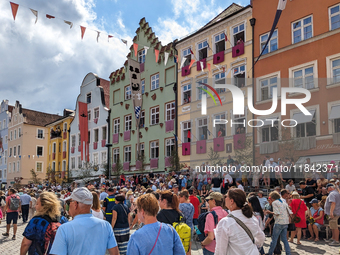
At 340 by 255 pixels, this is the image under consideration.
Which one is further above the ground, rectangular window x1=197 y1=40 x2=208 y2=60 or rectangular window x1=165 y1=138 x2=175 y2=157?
rectangular window x1=197 y1=40 x2=208 y2=60

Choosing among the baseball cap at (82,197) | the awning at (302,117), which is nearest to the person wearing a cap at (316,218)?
the awning at (302,117)

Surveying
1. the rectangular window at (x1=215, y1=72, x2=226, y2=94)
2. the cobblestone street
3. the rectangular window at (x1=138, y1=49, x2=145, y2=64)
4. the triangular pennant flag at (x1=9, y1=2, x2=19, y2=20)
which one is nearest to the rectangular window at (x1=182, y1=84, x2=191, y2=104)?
the rectangular window at (x1=215, y1=72, x2=226, y2=94)

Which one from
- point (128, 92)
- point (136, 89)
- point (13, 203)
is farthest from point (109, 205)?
point (128, 92)

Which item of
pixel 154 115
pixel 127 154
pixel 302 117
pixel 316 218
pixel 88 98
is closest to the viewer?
pixel 316 218

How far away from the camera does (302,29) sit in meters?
22.5

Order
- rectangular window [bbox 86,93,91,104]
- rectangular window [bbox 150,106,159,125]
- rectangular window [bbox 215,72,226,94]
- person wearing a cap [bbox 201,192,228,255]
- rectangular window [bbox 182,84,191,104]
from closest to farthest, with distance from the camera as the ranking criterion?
person wearing a cap [bbox 201,192,228,255], rectangular window [bbox 215,72,226,94], rectangular window [bbox 182,84,191,104], rectangular window [bbox 150,106,159,125], rectangular window [bbox 86,93,91,104]

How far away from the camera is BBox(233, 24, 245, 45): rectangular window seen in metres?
26.5

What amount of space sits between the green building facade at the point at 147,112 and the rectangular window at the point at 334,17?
44.4 feet

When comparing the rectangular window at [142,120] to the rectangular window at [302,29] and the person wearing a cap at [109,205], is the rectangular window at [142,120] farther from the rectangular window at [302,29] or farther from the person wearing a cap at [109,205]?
the person wearing a cap at [109,205]

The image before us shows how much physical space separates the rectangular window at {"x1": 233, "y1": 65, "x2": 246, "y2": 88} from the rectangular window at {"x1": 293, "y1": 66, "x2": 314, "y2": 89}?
4115 millimetres

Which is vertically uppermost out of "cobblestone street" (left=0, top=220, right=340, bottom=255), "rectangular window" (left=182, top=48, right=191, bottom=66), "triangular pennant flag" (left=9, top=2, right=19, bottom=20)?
"rectangular window" (left=182, top=48, right=191, bottom=66)

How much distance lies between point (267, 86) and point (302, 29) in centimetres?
417

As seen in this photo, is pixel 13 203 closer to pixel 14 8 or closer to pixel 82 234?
pixel 14 8

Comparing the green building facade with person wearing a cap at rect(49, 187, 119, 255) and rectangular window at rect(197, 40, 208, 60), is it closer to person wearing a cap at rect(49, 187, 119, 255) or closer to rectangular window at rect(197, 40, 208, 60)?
rectangular window at rect(197, 40, 208, 60)
